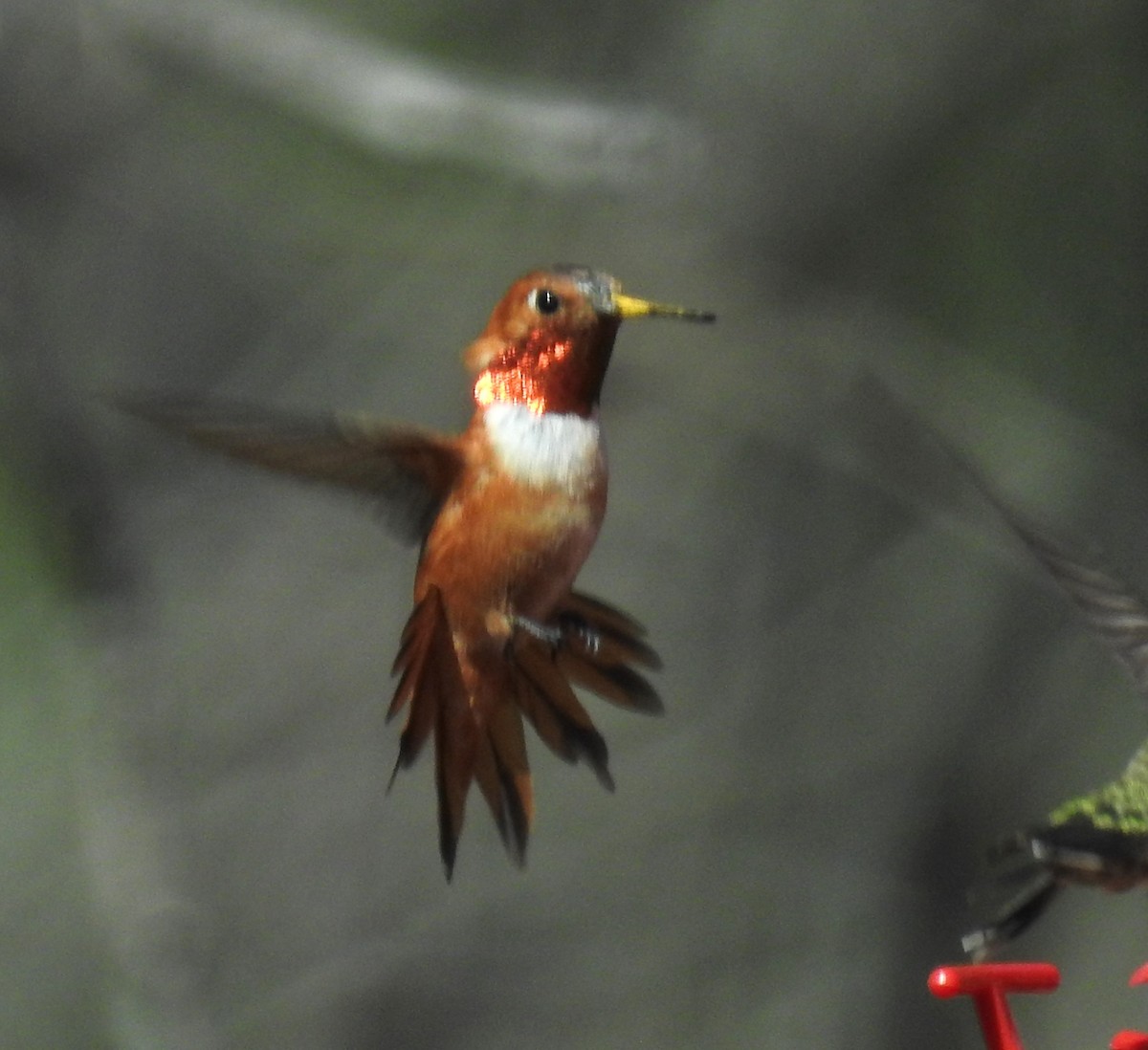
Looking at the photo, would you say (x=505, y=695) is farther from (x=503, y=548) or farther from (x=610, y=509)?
(x=610, y=509)

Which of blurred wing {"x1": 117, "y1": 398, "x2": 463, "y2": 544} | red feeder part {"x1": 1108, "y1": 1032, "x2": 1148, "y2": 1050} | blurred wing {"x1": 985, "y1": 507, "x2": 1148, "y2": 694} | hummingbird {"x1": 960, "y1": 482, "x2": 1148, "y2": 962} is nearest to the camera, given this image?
blurred wing {"x1": 117, "y1": 398, "x2": 463, "y2": 544}

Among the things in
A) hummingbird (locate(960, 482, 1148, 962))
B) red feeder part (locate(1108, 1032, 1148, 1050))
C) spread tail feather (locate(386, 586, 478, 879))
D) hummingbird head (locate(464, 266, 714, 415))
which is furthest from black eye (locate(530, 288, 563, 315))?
red feeder part (locate(1108, 1032, 1148, 1050))

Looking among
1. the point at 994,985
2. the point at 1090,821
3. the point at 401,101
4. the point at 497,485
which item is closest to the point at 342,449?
the point at 497,485

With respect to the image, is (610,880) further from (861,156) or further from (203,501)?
(861,156)

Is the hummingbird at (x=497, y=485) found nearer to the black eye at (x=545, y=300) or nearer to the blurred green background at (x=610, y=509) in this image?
the black eye at (x=545, y=300)

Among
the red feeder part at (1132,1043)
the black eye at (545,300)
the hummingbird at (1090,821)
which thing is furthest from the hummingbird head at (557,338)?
the red feeder part at (1132,1043)

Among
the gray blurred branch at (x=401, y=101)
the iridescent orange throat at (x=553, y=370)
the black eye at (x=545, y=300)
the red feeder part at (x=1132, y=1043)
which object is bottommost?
the red feeder part at (x=1132, y=1043)

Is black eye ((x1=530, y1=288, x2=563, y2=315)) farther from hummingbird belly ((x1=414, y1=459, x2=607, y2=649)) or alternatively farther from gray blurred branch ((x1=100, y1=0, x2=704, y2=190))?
gray blurred branch ((x1=100, y1=0, x2=704, y2=190))
